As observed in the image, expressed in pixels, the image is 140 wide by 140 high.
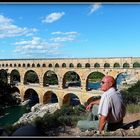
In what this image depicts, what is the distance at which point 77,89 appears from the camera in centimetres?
2659

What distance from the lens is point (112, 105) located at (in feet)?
13.5

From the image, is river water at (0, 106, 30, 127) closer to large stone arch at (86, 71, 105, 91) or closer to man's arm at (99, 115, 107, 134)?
large stone arch at (86, 71, 105, 91)

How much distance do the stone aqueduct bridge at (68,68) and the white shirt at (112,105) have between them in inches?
752

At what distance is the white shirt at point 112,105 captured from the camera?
407 cm

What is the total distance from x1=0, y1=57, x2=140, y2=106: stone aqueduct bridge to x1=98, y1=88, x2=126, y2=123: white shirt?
19.1m

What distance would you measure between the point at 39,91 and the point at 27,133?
1091 inches

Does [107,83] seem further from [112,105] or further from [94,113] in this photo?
[94,113]

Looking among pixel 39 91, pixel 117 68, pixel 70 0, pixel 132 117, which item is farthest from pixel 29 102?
pixel 70 0

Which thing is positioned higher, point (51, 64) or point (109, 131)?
point (51, 64)

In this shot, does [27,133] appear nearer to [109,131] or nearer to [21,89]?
[109,131]

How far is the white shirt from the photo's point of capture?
160 inches

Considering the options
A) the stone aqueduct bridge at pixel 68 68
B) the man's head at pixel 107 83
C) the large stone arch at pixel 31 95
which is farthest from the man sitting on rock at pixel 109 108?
the large stone arch at pixel 31 95

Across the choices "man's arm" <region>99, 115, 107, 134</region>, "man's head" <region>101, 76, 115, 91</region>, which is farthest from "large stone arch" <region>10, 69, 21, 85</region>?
"man's arm" <region>99, 115, 107, 134</region>

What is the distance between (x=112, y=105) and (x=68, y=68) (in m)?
23.9
